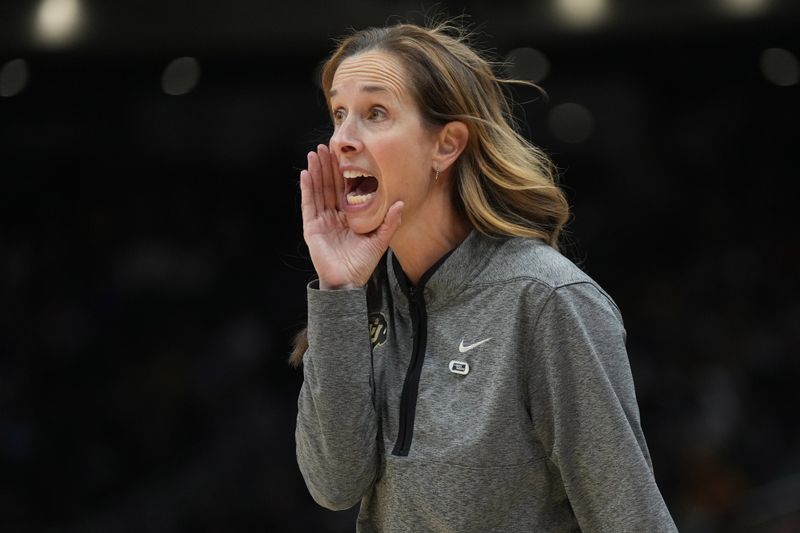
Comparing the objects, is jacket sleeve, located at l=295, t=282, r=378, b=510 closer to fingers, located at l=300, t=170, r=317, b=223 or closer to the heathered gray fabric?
the heathered gray fabric

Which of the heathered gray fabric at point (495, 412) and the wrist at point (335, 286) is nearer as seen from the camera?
the heathered gray fabric at point (495, 412)

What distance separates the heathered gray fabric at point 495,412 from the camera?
1.60 meters

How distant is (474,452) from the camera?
63.9 inches

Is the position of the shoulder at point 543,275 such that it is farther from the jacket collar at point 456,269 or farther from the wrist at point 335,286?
the wrist at point 335,286

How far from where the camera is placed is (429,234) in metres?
1.84

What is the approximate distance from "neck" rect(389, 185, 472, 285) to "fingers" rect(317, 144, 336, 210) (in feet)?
0.40

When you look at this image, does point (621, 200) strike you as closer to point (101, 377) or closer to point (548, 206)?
point (101, 377)

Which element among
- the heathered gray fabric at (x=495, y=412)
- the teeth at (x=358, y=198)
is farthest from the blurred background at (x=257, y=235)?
the heathered gray fabric at (x=495, y=412)

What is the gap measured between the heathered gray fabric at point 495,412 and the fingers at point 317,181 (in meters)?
0.20

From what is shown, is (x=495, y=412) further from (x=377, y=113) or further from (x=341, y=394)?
(x=377, y=113)

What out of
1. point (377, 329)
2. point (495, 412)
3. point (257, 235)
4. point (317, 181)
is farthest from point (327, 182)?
point (257, 235)

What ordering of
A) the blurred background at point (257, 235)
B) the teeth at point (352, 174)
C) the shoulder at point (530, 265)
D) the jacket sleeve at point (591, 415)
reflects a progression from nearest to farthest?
1. the jacket sleeve at point (591, 415)
2. the shoulder at point (530, 265)
3. the teeth at point (352, 174)
4. the blurred background at point (257, 235)

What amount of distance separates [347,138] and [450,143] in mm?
172

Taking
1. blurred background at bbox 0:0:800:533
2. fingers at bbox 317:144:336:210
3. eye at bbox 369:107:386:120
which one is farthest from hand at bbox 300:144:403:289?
blurred background at bbox 0:0:800:533
